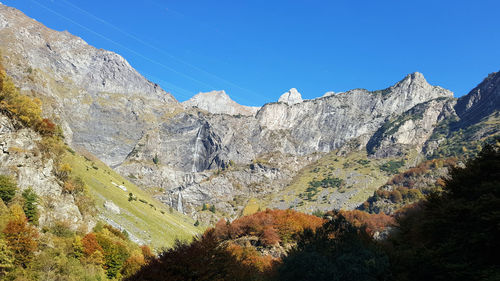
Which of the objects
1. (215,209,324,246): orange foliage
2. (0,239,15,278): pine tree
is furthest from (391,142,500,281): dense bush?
(0,239,15,278): pine tree

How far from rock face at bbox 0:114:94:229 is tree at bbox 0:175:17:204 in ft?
10.9

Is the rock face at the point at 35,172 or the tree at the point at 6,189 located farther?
the rock face at the point at 35,172

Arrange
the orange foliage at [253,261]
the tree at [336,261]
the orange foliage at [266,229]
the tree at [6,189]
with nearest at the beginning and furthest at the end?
the tree at [336,261]
the orange foliage at [253,261]
the tree at [6,189]
the orange foliage at [266,229]

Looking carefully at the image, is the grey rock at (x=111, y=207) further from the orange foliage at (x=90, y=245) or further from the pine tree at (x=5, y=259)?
the pine tree at (x=5, y=259)

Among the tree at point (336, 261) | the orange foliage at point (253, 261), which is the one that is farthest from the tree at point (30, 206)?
the tree at point (336, 261)

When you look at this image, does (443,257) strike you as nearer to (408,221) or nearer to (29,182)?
(408,221)

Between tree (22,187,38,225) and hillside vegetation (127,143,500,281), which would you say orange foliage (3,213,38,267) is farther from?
hillside vegetation (127,143,500,281)

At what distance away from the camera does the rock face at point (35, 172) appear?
60406mm

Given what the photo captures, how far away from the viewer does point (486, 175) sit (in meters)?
34.3

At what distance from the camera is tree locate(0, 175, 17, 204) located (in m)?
54.4

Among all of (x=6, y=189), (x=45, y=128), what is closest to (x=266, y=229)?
(x=6, y=189)

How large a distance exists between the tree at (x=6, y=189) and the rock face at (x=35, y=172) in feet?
10.9

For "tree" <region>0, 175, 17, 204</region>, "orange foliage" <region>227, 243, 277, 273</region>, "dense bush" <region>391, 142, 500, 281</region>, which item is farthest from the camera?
"tree" <region>0, 175, 17, 204</region>

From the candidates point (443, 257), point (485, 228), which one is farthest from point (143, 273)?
point (485, 228)
